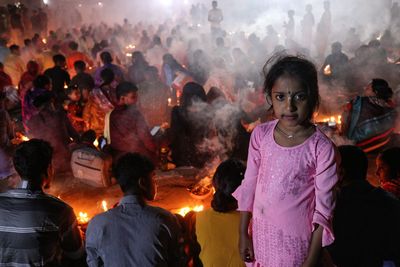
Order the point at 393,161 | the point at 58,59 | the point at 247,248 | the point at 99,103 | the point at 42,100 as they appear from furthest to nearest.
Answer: the point at 58,59 → the point at 99,103 → the point at 42,100 → the point at 393,161 → the point at 247,248

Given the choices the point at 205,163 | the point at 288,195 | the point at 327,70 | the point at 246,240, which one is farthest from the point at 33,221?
the point at 327,70

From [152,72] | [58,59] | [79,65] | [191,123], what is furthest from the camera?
[58,59]

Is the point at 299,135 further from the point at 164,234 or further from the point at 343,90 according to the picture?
the point at 343,90

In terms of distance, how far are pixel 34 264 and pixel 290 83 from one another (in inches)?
80.2

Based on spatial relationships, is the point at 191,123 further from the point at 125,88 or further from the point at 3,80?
the point at 3,80

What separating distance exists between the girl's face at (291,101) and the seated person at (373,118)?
3995 millimetres

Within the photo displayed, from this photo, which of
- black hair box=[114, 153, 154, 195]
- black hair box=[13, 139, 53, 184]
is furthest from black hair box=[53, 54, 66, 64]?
black hair box=[114, 153, 154, 195]

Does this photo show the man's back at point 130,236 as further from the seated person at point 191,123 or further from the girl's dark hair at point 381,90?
the girl's dark hair at point 381,90

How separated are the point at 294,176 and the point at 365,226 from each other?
0.92 m

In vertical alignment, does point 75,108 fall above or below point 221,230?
above

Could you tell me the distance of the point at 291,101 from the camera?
1936mm

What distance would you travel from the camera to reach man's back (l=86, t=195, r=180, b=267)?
234 cm

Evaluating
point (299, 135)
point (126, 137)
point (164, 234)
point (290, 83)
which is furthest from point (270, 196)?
point (126, 137)

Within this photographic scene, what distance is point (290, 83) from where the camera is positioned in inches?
76.5
